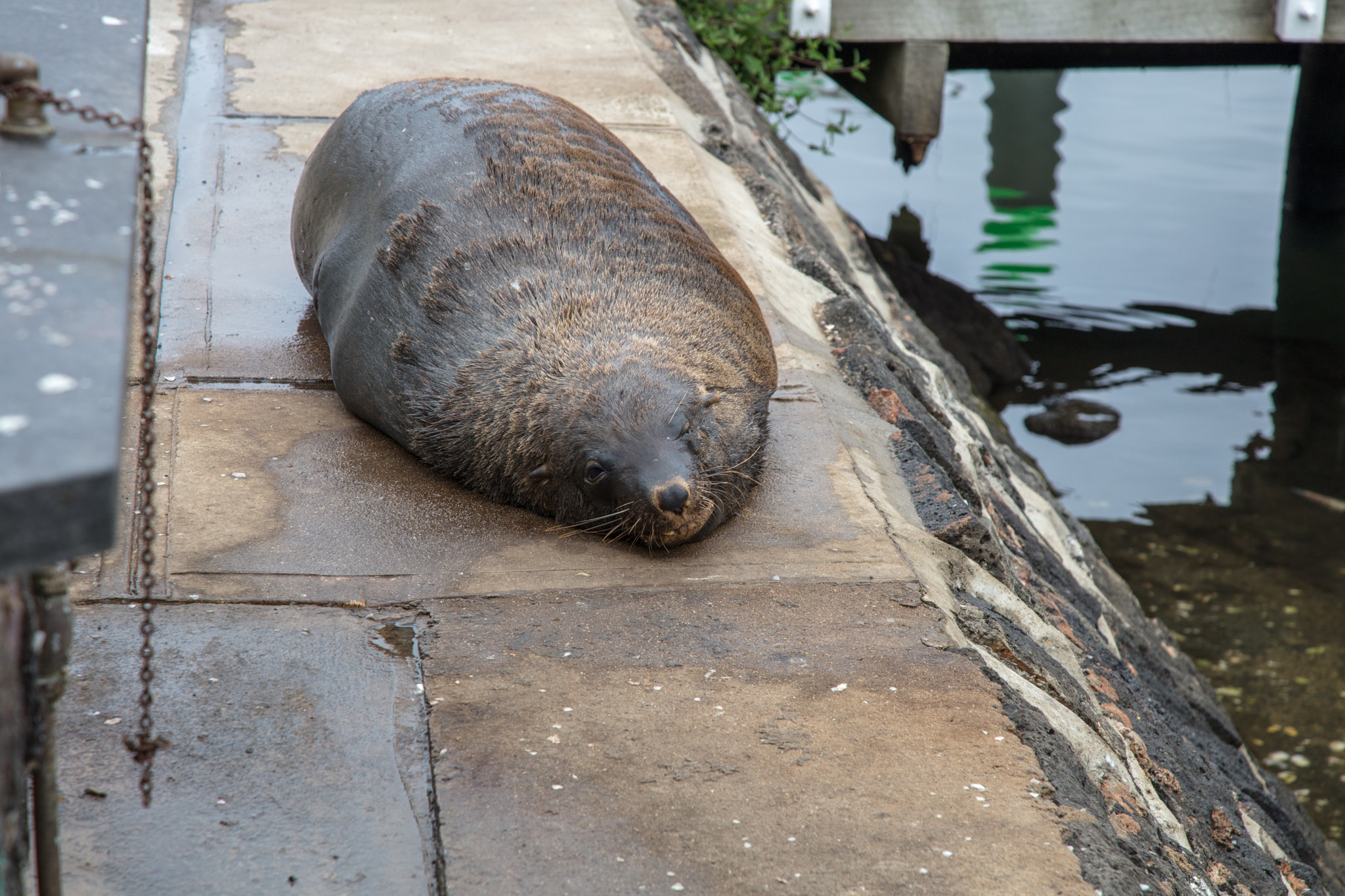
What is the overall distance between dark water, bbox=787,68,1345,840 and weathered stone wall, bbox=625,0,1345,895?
75.6 inches

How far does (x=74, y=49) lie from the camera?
70.5 inches

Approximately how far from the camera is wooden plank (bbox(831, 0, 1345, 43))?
8.48 metres

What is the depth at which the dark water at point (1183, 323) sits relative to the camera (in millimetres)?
7637

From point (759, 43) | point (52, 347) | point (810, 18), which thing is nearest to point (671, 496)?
point (52, 347)

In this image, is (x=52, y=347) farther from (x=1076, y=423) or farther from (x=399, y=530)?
(x=1076, y=423)

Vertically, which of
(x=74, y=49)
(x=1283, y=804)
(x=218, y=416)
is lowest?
(x=1283, y=804)

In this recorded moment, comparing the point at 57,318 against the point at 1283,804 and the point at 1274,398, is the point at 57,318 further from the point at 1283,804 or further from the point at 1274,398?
the point at 1274,398

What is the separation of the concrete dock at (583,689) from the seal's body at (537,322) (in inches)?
5.8

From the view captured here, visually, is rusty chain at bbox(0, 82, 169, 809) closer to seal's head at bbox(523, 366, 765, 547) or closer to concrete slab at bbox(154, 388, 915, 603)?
concrete slab at bbox(154, 388, 915, 603)

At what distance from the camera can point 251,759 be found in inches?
93.3

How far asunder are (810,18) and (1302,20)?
322cm

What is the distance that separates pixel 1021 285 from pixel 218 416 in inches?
429

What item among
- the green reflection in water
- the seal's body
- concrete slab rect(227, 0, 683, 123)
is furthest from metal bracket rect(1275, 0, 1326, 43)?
the seal's body

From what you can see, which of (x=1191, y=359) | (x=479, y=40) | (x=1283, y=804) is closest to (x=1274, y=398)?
(x=1191, y=359)
